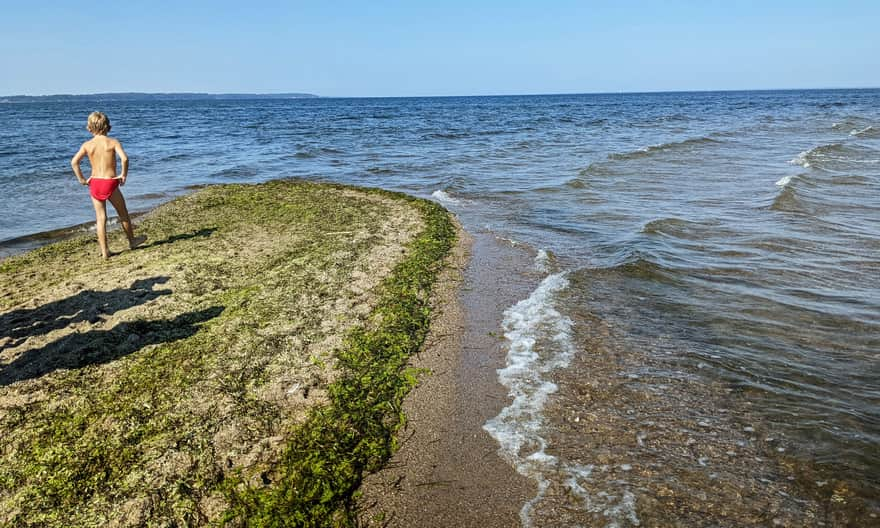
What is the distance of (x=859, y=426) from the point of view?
432cm

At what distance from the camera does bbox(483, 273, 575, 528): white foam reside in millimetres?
3836

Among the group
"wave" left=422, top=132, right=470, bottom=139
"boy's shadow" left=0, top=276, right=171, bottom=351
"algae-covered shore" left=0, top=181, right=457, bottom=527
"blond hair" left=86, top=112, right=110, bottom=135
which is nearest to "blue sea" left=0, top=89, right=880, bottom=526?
"algae-covered shore" left=0, top=181, right=457, bottom=527

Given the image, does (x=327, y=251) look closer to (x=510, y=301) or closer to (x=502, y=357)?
(x=510, y=301)

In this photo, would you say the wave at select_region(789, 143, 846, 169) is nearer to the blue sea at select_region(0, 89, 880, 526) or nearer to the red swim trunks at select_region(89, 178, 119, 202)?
the blue sea at select_region(0, 89, 880, 526)

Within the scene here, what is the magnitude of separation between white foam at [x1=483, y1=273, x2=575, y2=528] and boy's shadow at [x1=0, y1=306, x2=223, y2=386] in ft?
10.8

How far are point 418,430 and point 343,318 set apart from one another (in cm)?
211

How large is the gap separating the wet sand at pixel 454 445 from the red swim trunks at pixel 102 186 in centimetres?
525

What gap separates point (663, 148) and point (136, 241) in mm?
23189

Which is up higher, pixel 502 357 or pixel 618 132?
pixel 618 132

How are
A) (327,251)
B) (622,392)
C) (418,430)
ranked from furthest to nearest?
(327,251) → (622,392) → (418,430)

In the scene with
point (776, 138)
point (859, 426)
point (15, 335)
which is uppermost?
point (776, 138)

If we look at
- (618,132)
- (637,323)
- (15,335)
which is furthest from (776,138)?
(15,335)

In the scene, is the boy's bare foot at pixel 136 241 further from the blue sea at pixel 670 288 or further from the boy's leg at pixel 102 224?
the blue sea at pixel 670 288

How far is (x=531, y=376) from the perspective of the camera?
504 centimetres
